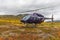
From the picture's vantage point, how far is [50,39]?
41.3 metres

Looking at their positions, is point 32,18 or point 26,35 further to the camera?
point 32,18

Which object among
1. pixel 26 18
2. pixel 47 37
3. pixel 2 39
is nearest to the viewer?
pixel 2 39

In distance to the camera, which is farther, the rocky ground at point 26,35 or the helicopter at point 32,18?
the helicopter at point 32,18

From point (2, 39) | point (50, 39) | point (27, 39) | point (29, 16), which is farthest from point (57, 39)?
point (29, 16)

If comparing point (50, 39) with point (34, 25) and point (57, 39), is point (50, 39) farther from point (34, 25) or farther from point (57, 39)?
point (34, 25)

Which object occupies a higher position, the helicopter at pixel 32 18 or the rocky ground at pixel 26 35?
the helicopter at pixel 32 18

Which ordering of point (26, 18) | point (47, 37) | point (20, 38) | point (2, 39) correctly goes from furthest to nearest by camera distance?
point (26, 18) < point (47, 37) < point (20, 38) < point (2, 39)

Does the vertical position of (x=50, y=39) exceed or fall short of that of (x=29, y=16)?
it falls short

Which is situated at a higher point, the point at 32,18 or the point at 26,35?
the point at 32,18

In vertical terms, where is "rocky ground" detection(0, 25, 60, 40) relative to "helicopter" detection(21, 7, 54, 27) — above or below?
below

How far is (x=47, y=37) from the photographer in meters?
42.2

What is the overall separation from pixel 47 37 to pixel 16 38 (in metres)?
6.92

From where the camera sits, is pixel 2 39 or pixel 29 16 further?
pixel 29 16

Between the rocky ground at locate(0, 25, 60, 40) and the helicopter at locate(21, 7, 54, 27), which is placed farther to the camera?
the helicopter at locate(21, 7, 54, 27)
